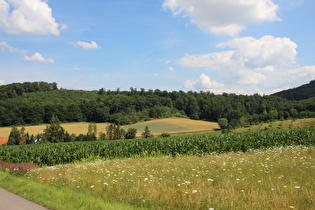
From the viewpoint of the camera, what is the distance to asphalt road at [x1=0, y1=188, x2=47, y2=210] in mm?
6492

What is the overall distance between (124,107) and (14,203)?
10141 centimetres

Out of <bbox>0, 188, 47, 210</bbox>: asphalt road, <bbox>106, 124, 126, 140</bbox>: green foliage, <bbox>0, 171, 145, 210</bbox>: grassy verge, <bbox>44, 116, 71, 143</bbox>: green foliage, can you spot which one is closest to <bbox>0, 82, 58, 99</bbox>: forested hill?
<bbox>44, 116, 71, 143</bbox>: green foliage

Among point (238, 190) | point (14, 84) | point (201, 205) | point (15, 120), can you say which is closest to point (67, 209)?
point (201, 205)

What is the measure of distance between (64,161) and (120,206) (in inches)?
713

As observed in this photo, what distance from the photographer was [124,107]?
107875 mm

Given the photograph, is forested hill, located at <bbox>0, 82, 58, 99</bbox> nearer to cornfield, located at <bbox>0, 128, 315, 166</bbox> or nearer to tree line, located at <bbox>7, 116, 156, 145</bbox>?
tree line, located at <bbox>7, 116, 156, 145</bbox>

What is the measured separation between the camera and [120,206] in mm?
5953

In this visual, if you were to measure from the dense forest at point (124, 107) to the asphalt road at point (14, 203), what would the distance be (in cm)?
7370

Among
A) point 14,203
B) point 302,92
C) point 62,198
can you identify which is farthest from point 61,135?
point 302,92

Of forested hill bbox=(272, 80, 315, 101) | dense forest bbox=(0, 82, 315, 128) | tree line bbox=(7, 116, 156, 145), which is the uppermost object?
forested hill bbox=(272, 80, 315, 101)

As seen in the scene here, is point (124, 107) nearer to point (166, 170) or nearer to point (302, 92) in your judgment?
point (166, 170)

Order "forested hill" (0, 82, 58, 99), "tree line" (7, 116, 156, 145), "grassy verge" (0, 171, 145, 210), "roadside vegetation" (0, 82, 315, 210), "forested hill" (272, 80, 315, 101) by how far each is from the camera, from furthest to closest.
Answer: "forested hill" (272, 80, 315, 101) < "forested hill" (0, 82, 58, 99) < "tree line" (7, 116, 156, 145) < "roadside vegetation" (0, 82, 315, 210) < "grassy verge" (0, 171, 145, 210)

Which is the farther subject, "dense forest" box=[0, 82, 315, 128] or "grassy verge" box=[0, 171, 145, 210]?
"dense forest" box=[0, 82, 315, 128]

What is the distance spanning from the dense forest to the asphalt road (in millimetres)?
73703
